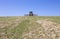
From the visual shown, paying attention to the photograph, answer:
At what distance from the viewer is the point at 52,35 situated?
57.3 feet

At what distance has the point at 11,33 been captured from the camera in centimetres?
1962

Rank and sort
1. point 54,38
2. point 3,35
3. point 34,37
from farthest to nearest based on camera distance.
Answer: point 3,35 < point 34,37 < point 54,38

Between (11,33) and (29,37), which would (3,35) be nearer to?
(11,33)

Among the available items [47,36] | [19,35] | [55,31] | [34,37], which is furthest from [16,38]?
[55,31]

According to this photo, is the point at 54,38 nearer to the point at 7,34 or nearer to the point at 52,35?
the point at 52,35

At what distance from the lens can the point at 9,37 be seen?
18.3 m

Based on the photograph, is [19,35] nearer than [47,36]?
No

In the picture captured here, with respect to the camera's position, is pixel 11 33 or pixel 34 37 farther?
pixel 11 33

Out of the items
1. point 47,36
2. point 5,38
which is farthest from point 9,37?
point 47,36

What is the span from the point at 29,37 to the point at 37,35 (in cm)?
122

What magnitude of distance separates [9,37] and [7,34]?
1.06 meters

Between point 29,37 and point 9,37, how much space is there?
2760 millimetres

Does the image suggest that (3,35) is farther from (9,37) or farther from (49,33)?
(49,33)

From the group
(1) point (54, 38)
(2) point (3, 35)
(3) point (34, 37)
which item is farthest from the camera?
(2) point (3, 35)
